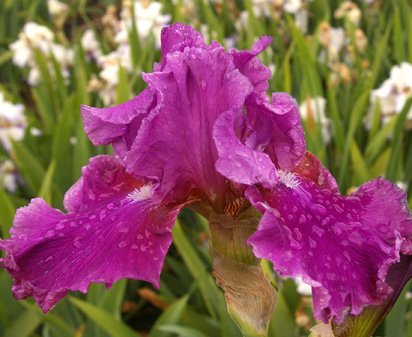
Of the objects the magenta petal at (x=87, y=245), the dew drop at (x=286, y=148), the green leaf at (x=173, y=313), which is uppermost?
the dew drop at (x=286, y=148)

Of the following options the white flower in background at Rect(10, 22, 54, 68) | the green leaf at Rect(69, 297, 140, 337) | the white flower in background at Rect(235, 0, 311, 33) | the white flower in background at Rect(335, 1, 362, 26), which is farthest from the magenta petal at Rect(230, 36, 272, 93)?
the white flower in background at Rect(10, 22, 54, 68)

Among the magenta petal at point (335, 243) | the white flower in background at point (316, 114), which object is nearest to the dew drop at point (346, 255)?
the magenta petal at point (335, 243)

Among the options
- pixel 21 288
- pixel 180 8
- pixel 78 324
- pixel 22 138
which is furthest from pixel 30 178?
pixel 21 288

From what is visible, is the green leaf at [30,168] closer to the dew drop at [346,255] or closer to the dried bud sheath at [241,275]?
the dried bud sheath at [241,275]

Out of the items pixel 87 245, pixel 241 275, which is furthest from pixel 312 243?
pixel 87 245

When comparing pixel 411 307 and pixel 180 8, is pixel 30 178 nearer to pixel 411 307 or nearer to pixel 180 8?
pixel 180 8

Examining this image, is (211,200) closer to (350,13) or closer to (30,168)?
(30,168)
